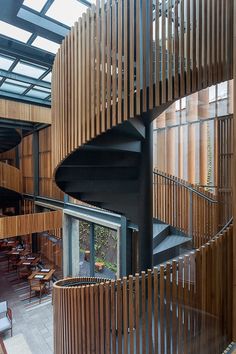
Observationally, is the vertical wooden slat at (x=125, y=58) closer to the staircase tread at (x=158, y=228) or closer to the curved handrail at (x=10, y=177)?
the staircase tread at (x=158, y=228)

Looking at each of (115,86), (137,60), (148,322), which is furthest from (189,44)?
(148,322)

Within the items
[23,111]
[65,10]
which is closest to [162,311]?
[65,10]

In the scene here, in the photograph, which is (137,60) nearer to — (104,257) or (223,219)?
(223,219)

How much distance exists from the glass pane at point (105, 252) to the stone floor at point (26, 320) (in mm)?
1644

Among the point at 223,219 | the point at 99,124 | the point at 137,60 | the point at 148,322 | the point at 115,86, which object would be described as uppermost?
the point at 137,60

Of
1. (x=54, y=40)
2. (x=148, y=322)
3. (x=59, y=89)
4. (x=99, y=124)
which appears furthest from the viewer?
(x=54, y=40)

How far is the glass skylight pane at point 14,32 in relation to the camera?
375 centimetres

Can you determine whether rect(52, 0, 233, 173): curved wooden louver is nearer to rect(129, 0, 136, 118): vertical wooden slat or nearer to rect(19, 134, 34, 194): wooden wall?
Result: rect(129, 0, 136, 118): vertical wooden slat

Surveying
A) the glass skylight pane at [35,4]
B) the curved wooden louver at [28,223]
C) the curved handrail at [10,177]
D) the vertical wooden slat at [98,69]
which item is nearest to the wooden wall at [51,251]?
the curved wooden louver at [28,223]

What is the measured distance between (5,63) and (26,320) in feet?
18.6

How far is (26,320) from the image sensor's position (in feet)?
19.4

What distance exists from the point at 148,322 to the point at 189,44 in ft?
7.54

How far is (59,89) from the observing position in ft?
9.45

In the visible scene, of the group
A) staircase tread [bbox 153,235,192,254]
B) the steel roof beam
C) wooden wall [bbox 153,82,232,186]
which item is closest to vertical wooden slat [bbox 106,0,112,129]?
staircase tread [bbox 153,235,192,254]
